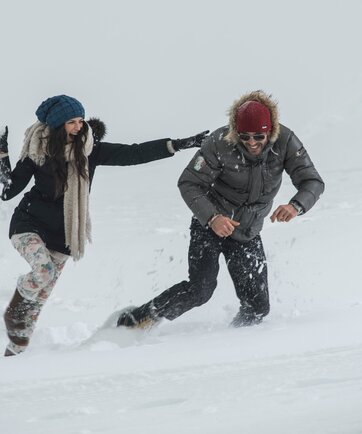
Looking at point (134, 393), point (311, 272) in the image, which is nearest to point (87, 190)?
point (134, 393)

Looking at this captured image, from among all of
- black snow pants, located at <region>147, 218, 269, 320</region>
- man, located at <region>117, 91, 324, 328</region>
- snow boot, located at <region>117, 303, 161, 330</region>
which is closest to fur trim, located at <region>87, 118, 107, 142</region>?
man, located at <region>117, 91, 324, 328</region>

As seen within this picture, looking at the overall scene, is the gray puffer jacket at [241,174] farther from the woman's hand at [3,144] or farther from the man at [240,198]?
the woman's hand at [3,144]

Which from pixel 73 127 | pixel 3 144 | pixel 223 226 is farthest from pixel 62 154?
pixel 223 226

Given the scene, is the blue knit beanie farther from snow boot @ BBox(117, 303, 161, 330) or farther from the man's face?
snow boot @ BBox(117, 303, 161, 330)

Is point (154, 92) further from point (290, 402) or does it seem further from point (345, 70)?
point (290, 402)

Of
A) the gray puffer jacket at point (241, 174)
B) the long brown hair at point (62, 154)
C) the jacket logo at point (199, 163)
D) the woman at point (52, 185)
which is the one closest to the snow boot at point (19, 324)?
the woman at point (52, 185)

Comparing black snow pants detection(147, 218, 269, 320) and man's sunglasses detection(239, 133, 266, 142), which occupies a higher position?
man's sunglasses detection(239, 133, 266, 142)

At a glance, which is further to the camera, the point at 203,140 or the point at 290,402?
the point at 203,140

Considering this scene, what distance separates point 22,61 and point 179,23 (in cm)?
585

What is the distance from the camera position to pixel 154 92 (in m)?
24.6

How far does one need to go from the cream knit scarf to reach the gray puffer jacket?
1.96 ft

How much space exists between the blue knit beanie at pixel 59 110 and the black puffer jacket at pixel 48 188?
241mm

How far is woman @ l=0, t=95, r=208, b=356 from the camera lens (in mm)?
5109

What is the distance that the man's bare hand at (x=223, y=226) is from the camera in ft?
16.1
